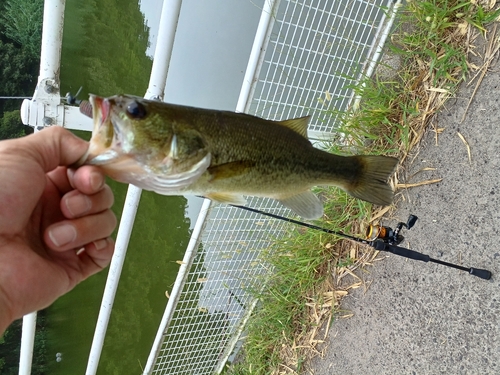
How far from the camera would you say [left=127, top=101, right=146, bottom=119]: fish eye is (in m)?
1.39

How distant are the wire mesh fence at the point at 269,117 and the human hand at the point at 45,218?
164cm

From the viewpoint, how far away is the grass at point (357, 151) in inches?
104

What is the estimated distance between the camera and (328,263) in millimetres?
3389

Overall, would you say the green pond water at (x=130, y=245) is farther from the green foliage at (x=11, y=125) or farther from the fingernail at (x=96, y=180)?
the fingernail at (x=96, y=180)

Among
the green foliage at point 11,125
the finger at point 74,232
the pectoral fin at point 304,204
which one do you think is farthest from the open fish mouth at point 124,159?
the green foliage at point 11,125

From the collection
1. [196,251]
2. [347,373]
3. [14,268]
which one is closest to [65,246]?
[14,268]

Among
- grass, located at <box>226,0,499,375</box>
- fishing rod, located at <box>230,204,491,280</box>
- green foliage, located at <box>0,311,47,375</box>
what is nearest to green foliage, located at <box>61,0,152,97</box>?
grass, located at <box>226,0,499,375</box>

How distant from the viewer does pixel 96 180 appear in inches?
53.1

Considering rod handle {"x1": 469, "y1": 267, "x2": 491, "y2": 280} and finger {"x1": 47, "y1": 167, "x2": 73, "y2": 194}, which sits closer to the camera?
finger {"x1": 47, "y1": 167, "x2": 73, "y2": 194}

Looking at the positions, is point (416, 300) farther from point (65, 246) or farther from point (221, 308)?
point (65, 246)

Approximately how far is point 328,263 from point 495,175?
1503mm

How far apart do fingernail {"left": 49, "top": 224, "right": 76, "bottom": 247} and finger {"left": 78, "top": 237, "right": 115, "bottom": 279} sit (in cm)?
18

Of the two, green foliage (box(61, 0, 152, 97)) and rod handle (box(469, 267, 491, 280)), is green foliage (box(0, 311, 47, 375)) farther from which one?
rod handle (box(469, 267, 491, 280))

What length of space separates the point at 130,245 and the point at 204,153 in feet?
18.3
